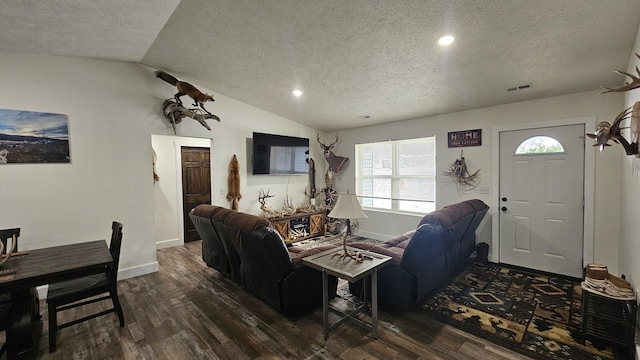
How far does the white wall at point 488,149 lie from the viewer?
128 inches

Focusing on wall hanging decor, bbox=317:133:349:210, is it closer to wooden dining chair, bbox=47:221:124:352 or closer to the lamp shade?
the lamp shade

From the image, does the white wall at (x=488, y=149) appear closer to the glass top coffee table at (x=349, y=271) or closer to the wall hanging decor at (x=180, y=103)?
the glass top coffee table at (x=349, y=271)

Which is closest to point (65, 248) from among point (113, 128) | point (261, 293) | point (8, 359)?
point (8, 359)

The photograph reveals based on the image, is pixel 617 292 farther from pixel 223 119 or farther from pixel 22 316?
pixel 223 119

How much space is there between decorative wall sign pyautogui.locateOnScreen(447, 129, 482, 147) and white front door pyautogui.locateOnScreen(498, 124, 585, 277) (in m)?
0.32

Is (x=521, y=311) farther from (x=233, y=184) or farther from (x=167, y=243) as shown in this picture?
(x=167, y=243)

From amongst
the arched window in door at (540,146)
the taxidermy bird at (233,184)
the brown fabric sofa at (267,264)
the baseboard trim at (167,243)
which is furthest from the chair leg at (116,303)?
the arched window in door at (540,146)

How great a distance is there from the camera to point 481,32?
2346mm

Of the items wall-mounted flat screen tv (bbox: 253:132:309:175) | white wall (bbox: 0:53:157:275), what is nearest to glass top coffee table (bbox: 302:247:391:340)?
white wall (bbox: 0:53:157:275)

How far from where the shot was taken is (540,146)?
147 inches

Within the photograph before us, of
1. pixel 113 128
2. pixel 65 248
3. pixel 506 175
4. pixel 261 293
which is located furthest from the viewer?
→ pixel 506 175

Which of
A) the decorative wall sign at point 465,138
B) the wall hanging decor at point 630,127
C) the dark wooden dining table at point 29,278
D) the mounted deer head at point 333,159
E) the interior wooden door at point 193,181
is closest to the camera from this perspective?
the wall hanging decor at point 630,127

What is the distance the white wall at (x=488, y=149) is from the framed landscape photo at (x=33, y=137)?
4637mm

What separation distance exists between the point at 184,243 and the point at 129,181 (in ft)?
7.07
